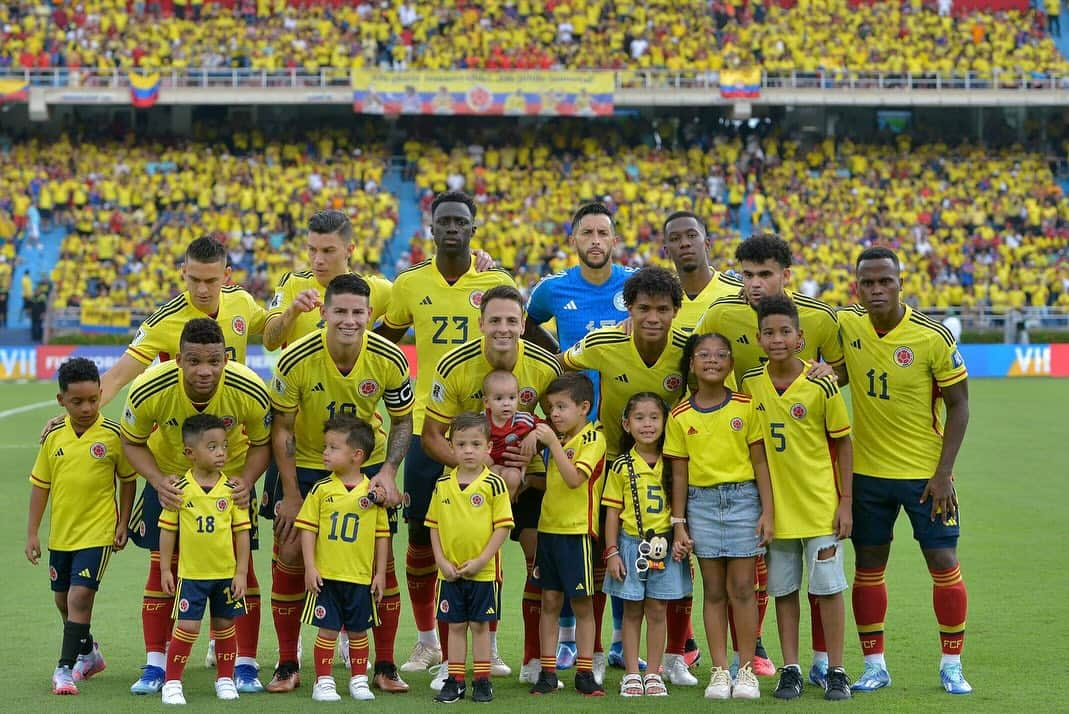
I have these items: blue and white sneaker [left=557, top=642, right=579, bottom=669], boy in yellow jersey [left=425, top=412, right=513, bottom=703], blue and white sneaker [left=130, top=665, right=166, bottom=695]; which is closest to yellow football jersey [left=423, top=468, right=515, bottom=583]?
boy in yellow jersey [left=425, top=412, right=513, bottom=703]

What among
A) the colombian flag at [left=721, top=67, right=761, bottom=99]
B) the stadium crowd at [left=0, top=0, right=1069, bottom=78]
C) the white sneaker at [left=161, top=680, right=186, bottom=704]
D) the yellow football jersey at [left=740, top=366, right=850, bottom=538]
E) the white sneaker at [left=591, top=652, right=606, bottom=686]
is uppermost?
the stadium crowd at [left=0, top=0, right=1069, bottom=78]

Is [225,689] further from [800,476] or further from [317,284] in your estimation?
[800,476]

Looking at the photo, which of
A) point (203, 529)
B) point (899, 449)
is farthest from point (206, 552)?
point (899, 449)

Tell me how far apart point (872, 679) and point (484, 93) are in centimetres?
3157

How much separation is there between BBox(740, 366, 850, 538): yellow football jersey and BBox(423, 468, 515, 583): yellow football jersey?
1.36 meters

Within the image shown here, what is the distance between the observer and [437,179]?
3841cm

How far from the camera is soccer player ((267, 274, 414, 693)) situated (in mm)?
7133

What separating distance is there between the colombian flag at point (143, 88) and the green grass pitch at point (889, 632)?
76.9ft

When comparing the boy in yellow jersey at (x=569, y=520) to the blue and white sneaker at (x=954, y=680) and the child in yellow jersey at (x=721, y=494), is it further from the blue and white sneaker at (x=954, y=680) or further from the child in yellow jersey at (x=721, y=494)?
the blue and white sneaker at (x=954, y=680)

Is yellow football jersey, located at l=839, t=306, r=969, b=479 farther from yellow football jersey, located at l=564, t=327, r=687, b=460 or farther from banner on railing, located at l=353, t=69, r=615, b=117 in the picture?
banner on railing, located at l=353, t=69, r=615, b=117

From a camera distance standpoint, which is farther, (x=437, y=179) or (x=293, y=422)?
(x=437, y=179)

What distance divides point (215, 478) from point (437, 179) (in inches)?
1253

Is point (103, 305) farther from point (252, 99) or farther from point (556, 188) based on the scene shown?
point (556, 188)

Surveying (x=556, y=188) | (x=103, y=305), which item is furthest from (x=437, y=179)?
(x=103, y=305)
